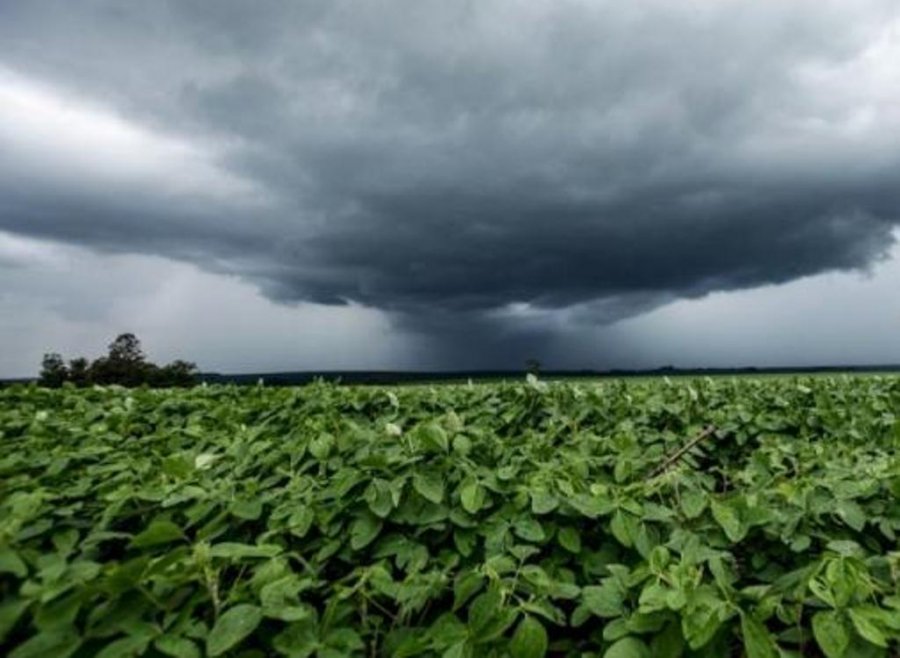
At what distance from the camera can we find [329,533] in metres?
2.79

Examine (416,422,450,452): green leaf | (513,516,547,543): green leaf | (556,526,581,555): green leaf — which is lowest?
(556,526,581,555): green leaf

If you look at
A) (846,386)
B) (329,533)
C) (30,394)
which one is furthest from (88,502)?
(846,386)

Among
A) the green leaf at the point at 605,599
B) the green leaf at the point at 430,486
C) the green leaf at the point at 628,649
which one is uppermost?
the green leaf at the point at 430,486

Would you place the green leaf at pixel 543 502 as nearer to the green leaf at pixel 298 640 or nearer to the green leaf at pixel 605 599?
the green leaf at pixel 605 599

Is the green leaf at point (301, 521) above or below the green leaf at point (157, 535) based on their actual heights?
below

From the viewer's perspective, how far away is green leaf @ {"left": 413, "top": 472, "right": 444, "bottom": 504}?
2.74m

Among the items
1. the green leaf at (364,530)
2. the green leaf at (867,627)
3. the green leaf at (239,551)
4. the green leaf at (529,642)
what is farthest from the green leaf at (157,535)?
the green leaf at (867,627)

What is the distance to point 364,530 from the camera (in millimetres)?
2707

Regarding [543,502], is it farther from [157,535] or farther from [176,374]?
[176,374]

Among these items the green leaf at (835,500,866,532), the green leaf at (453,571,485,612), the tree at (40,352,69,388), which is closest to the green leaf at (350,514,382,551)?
the green leaf at (453,571,485,612)

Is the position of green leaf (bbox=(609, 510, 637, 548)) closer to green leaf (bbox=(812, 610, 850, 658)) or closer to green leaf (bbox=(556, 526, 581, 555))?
green leaf (bbox=(556, 526, 581, 555))

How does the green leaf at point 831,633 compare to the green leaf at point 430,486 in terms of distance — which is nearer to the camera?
the green leaf at point 831,633

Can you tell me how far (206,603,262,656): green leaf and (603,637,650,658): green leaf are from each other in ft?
3.14

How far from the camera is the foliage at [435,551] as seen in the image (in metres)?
2.09
